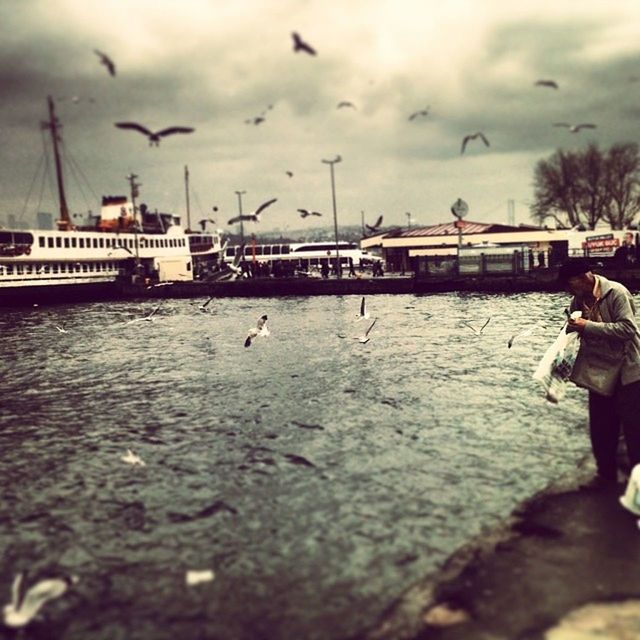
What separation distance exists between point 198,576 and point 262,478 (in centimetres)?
232

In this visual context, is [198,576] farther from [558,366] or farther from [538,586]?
[558,366]

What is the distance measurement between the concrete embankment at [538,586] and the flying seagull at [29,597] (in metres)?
2.37

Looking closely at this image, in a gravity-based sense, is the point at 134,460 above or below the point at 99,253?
below

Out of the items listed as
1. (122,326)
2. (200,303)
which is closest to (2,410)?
(122,326)

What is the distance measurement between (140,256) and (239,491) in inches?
2179

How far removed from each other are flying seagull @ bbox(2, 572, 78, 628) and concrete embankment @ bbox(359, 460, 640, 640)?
2.37m

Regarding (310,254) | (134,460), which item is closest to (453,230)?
(310,254)

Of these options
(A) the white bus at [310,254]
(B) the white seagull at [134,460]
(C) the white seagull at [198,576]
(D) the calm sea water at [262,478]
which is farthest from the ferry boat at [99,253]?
(C) the white seagull at [198,576]

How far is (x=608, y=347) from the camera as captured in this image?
527cm

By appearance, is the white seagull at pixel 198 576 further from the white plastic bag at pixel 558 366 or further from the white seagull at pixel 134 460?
the white plastic bag at pixel 558 366

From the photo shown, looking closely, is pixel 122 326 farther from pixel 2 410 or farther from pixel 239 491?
pixel 239 491

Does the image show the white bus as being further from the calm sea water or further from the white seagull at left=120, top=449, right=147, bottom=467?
the white seagull at left=120, top=449, right=147, bottom=467

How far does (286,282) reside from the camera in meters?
45.5

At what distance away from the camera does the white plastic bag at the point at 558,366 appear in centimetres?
587
